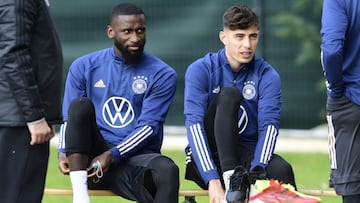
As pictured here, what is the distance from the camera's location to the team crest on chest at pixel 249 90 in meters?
6.99

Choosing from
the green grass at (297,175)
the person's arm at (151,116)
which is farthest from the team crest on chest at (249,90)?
the green grass at (297,175)

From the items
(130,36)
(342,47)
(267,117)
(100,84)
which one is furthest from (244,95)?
(342,47)

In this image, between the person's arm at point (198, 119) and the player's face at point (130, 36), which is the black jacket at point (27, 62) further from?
the player's face at point (130, 36)

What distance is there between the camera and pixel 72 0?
508 inches

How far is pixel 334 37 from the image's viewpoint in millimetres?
6020

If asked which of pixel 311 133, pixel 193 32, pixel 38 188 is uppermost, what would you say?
pixel 38 188

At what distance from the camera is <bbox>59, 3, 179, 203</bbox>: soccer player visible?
21.9ft

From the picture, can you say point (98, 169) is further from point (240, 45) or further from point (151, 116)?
point (240, 45)

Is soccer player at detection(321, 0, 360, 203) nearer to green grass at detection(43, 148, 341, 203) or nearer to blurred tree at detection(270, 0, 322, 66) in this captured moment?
green grass at detection(43, 148, 341, 203)

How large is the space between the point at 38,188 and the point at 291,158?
5.75 metres

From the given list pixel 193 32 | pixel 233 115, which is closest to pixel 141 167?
pixel 233 115

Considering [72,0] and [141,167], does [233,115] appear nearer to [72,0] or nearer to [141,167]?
[141,167]

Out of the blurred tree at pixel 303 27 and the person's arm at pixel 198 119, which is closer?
the person's arm at pixel 198 119

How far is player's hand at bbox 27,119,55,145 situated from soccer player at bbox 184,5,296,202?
133 centimetres
